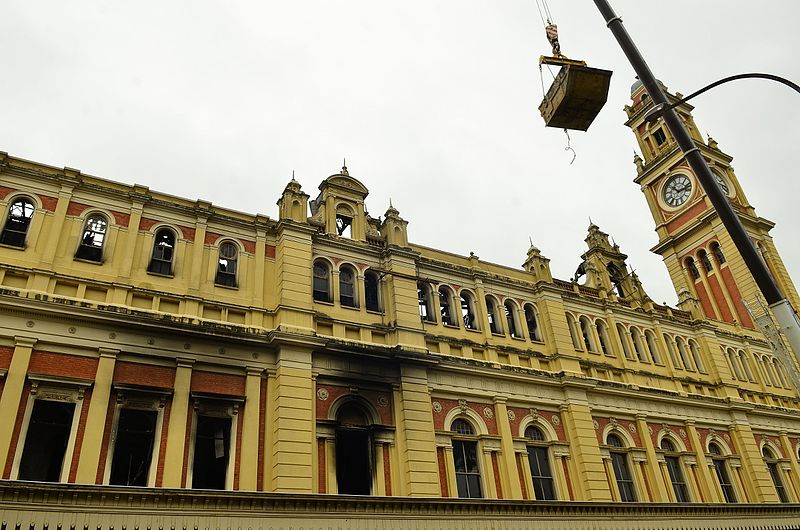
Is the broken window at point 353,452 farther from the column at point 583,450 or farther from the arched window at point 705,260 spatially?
the arched window at point 705,260

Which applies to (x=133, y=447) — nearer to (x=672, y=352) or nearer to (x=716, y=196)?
(x=716, y=196)

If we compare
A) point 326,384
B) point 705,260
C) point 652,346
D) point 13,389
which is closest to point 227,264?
point 326,384

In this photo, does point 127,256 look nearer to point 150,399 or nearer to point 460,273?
point 150,399

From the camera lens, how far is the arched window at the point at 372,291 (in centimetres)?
2355

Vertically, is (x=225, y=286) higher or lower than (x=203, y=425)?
higher

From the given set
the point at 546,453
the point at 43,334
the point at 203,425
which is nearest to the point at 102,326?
the point at 43,334

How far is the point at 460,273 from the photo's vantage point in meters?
26.6

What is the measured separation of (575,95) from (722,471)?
24652mm

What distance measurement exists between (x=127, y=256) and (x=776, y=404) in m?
34.5

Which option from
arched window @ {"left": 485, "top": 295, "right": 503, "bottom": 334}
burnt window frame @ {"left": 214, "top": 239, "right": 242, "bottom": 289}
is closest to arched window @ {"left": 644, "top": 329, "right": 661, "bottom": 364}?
arched window @ {"left": 485, "top": 295, "right": 503, "bottom": 334}

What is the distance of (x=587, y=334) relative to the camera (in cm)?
2883

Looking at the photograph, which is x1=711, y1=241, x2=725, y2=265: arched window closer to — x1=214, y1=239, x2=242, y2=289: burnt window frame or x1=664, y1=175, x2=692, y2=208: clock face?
x1=664, y1=175, x2=692, y2=208: clock face

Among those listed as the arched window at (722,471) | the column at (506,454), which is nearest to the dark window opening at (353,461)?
the column at (506,454)

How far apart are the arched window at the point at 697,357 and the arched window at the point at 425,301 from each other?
1663 cm
